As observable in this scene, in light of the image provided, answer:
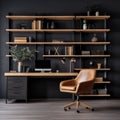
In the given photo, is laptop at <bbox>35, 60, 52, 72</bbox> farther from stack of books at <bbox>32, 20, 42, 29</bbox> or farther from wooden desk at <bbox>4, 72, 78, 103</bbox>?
stack of books at <bbox>32, 20, 42, 29</bbox>

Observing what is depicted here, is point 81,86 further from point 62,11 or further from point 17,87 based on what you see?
point 62,11

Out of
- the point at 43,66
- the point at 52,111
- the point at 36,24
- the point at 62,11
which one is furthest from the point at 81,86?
the point at 62,11

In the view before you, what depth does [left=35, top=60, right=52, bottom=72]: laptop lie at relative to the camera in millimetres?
6598

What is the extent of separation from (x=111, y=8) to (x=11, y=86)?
12.0 feet

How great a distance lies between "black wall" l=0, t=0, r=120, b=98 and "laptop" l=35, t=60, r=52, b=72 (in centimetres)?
97

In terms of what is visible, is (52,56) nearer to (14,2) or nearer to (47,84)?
(47,84)

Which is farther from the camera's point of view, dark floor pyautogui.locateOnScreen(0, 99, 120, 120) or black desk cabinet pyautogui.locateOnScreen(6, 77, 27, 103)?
black desk cabinet pyautogui.locateOnScreen(6, 77, 27, 103)

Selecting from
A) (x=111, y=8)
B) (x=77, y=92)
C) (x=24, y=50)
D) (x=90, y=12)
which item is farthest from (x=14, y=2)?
(x=77, y=92)

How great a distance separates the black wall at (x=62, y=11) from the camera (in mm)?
6918

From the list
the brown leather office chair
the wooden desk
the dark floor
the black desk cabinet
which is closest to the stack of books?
the wooden desk

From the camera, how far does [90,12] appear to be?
6816mm

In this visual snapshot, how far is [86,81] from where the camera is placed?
5355 mm

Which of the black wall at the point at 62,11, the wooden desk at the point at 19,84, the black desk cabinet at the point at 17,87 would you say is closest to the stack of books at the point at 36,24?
the black wall at the point at 62,11

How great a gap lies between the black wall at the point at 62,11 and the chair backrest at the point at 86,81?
50.5 inches
